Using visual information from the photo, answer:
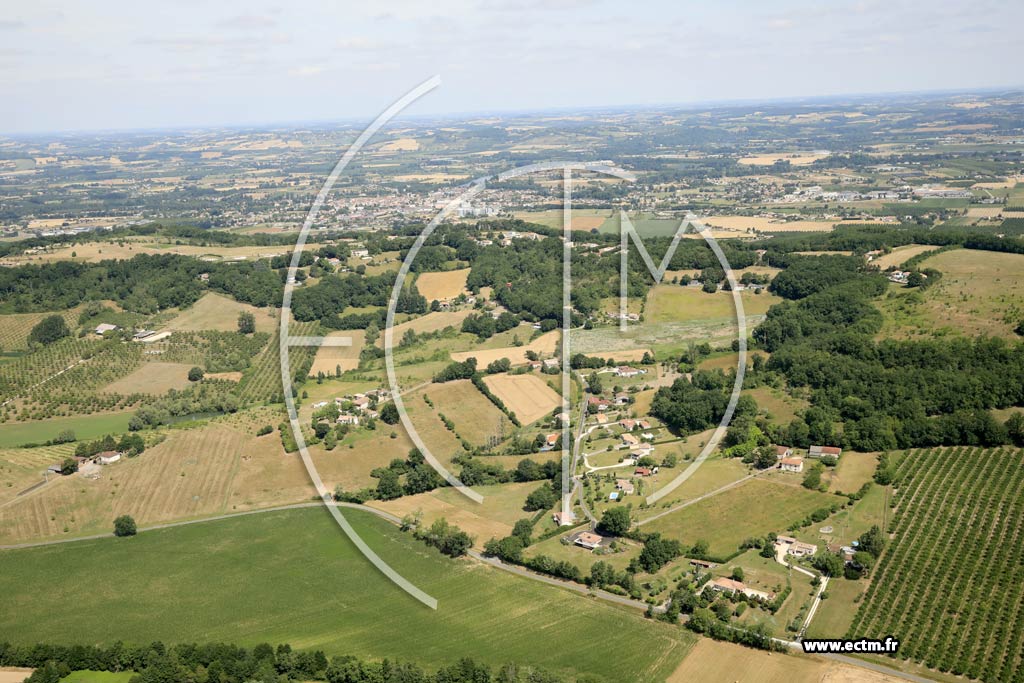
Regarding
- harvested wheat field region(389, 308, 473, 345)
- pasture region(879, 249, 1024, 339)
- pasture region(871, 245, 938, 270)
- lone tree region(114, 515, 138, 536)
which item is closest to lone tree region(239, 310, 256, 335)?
harvested wheat field region(389, 308, 473, 345)

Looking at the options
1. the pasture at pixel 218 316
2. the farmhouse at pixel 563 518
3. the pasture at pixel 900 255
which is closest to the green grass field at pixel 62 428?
the pasture at pixel 218 316

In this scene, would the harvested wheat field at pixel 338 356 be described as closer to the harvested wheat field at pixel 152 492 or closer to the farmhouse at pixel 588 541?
the harvested wheat field at pixel 152 492

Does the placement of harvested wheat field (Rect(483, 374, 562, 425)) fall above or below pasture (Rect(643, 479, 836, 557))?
above

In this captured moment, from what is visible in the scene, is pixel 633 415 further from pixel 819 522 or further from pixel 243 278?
pixel 243 278

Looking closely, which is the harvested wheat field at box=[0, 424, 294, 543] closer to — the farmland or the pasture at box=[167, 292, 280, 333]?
the pasture at box=[167, 292, 280, 333]

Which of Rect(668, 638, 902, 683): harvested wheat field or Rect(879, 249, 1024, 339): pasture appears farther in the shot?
Rect(879, 249, 1024, 339): pasture

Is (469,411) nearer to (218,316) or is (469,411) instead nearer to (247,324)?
(247,324)

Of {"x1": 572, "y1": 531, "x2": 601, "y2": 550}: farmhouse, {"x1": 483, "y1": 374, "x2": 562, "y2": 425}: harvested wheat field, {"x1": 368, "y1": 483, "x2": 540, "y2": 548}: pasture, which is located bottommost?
{"x1": 368, "y1": 483, "x2": 540, "y2": 548}: pasture

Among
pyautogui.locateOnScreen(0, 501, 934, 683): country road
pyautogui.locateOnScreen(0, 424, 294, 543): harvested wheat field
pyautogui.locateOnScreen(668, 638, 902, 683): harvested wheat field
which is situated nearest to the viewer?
pyautogui.locateOnScreen(668, 638, 902, 683): harvested wheat field
